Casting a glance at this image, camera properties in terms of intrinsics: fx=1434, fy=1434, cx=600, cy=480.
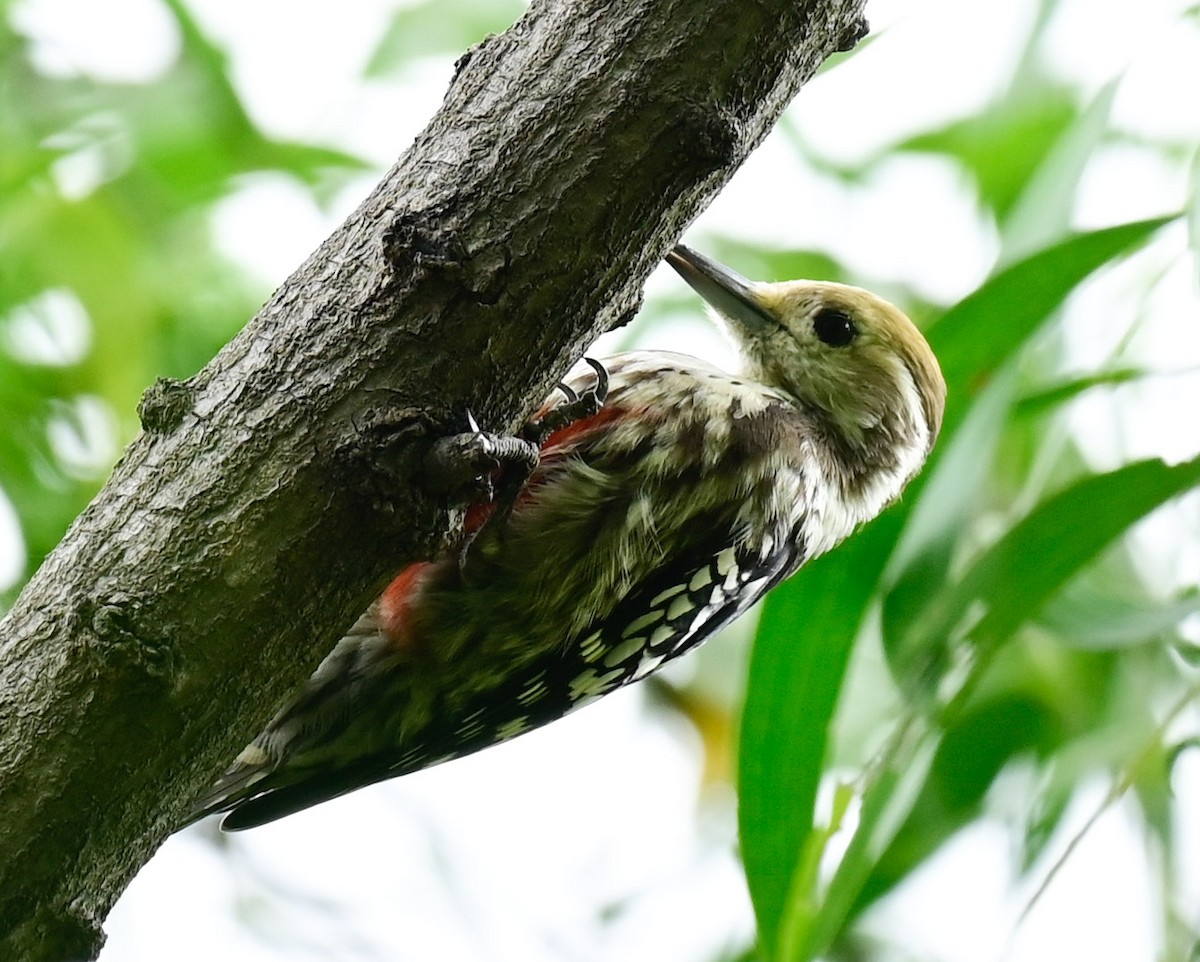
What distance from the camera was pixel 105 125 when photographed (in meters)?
3.54

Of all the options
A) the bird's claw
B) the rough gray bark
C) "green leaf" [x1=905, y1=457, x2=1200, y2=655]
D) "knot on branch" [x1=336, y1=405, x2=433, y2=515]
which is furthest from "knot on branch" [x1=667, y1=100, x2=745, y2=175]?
"green leaf" [x1=905, y1=457, x2=1200, y2=655]

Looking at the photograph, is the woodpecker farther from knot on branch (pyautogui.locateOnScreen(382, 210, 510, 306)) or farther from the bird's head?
knot on branch (pyautogui.locateOnScreen(382, 210, 510, 306))

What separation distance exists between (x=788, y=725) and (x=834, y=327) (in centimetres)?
109

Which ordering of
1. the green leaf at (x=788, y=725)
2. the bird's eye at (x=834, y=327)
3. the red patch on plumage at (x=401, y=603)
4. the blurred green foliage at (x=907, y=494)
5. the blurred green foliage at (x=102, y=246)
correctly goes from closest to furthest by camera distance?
the green leaf at (x=788, y=725)
the blurred green foliage at (x=907, y=494)
the red patch on plumage at (x=401, y=603)
the bird's eye at (x=834, y=327)
the blurred green foliage at (x=102, y=246)

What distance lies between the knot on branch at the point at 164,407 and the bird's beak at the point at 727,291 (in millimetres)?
1681

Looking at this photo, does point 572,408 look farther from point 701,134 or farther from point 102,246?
point 102,246

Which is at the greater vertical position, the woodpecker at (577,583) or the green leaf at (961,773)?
the woodpecker at (577,583)

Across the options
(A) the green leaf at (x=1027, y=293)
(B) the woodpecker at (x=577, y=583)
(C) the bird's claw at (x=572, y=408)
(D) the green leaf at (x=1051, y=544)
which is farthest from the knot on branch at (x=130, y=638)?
(A) the green leaf at (x=1027, y=293)

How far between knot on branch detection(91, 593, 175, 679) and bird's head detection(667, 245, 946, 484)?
1.81 meters

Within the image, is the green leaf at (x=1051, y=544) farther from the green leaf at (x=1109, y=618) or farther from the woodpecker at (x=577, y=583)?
the woodpecker at (x=577, y=583)

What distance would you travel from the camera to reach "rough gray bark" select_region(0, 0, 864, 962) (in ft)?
5.03

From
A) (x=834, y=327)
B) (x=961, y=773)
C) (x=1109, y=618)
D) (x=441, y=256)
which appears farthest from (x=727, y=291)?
(x=441, y=256)

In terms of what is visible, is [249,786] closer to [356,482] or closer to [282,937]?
[356,482]

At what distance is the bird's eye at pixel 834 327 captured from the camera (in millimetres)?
3127
